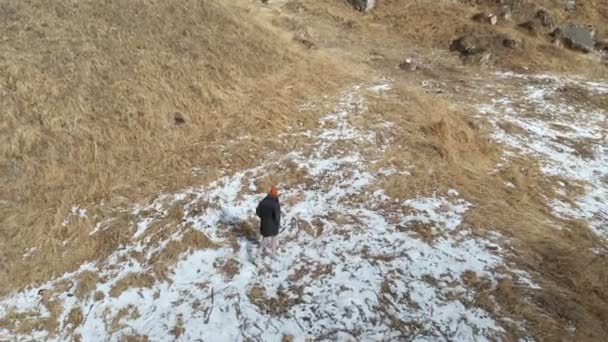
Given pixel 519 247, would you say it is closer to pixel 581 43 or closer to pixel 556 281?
pixel 556 281

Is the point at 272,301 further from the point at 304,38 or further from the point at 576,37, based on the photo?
the point at 576,37

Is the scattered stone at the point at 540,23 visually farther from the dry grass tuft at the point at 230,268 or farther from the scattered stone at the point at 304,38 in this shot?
the dry grass tuft at the point at 230,268

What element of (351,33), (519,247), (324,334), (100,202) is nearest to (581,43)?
(351,33)

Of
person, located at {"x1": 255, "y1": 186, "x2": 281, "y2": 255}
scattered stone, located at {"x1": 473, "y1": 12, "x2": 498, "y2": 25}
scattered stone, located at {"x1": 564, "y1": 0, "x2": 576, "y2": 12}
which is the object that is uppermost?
scattered stone, located at {"x1": 564, "y1": 0, "x2": 576, "y2": 12}

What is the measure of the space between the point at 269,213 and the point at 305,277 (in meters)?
1.60

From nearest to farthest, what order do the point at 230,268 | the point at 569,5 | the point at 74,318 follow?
the point at 74,318 < the point at 230,268 < the point at 569,5

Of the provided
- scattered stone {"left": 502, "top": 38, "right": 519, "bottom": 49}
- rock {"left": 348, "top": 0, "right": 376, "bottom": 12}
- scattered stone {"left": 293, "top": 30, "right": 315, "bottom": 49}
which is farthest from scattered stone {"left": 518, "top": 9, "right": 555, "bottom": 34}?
scattered stone {"left": 293, "top": 30, "right": 315, "bottom": 49}

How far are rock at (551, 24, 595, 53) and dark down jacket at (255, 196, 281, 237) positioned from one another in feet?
57.0

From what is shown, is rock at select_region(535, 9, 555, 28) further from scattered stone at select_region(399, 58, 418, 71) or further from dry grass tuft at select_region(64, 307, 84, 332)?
dry grass tuft at select_region(64, 307, 84, 332)

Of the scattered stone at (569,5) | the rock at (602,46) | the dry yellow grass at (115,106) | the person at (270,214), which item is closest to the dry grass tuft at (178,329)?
the person at (270,214)

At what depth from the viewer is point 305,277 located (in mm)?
9578

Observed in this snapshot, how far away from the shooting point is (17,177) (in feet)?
38.1

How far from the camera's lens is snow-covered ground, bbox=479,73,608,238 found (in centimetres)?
1159

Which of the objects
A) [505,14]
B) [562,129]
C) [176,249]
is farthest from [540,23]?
[176,249]
